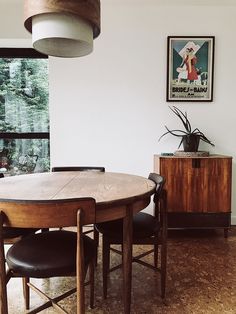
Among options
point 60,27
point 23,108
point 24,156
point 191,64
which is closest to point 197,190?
point 191,64

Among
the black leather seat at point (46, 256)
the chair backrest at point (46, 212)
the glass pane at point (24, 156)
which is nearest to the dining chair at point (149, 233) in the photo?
the black leather seat at point (46, 256)

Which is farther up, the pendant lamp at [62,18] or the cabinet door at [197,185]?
the pendant lamp at [62,18]

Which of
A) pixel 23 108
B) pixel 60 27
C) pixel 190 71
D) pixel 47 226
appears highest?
pixel 190 71

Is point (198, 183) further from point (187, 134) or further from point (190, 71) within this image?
point (190, 71)

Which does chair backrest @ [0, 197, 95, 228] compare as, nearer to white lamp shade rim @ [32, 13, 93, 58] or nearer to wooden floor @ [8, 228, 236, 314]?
wooden floor @ [8, 228, 236, 314]

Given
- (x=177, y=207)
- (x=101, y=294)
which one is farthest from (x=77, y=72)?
(x=101, y=294)

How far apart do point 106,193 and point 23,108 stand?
103 inches

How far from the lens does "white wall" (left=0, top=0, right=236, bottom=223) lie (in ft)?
10.8

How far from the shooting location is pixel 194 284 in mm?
2045

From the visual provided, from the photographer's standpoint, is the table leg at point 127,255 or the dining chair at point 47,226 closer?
the dining chair at point 47,226

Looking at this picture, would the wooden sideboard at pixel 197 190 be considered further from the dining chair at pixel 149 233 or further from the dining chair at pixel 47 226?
the dining chair at pixel 47 226

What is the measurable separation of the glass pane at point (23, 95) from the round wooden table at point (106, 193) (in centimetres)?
187

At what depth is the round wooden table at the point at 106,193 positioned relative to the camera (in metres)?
1.43

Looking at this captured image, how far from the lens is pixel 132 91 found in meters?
3.34
